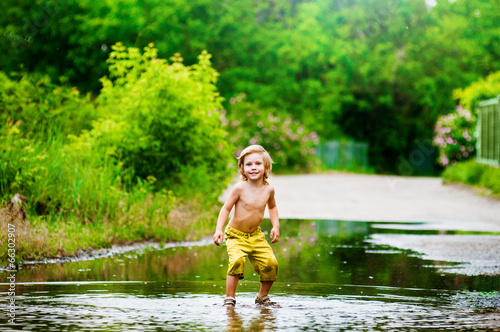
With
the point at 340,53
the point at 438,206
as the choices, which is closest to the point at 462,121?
the point at 438,206

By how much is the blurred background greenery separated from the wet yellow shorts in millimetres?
3964

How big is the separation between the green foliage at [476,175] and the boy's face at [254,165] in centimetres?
1588

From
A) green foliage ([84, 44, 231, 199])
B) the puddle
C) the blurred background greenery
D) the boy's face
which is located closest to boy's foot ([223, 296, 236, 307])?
the puddle

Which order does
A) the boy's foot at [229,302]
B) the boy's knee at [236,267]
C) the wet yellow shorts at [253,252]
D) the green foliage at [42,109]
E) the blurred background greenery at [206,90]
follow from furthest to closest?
the green foliage at [42,109], the blurred background greenery at [206,90], the wet yellow shorts at [253,252], the boy's knee at [236,267], the boy's foot at [229,302]

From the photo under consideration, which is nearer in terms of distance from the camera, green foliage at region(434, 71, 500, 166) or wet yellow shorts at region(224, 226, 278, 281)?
wet yellow shorts at region(224, 226, 278, 281)

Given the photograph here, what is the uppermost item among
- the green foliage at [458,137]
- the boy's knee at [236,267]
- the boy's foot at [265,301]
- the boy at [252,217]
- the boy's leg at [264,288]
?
the green foliage at [458,137]

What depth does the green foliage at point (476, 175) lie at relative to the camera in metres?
23.6

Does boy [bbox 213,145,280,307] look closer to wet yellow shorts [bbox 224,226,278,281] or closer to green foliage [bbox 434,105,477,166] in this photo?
wet yellow shorts [bbox 224,226,278,281]

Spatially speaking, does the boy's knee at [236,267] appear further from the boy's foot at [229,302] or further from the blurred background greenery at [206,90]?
the blurred background greenery at [206,90]

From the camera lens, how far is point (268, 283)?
288 inches

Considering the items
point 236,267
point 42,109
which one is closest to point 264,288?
point 236,267

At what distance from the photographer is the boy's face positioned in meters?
7.48

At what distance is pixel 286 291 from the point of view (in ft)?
26.2

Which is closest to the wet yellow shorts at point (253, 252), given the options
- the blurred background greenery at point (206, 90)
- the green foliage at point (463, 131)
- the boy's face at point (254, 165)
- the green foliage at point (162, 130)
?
the boy's face at point (254, 165)
